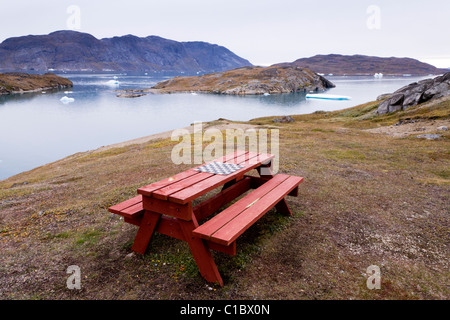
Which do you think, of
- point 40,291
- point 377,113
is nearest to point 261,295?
point 40,291

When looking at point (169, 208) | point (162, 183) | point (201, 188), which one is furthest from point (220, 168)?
point (169, 208)

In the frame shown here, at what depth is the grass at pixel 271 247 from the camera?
4.82 meters

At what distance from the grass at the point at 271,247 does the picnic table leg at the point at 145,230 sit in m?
0.19

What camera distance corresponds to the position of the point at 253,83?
123 metres

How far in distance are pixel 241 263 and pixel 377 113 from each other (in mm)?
35899

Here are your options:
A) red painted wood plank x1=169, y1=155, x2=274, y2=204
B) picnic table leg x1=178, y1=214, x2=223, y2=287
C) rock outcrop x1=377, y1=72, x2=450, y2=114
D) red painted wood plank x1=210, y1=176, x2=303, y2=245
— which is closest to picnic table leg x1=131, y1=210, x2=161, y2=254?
picnic table leg x1=178, y1=214, x2=223, y2=287

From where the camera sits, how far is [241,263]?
5.49m

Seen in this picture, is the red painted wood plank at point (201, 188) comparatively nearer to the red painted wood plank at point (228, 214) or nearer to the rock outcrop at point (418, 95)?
the red painted wood plank at point (228, 214)

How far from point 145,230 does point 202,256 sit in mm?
1448

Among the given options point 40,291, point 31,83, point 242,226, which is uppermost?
point 31,83

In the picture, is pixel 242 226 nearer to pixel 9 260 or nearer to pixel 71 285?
pixel 71 285

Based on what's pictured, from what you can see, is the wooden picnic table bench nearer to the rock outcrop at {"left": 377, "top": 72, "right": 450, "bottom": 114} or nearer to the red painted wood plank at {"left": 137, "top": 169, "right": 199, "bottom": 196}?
the red painted wood plank at {"left": 137, "top": 169, "right": 199, "bottom": 196}

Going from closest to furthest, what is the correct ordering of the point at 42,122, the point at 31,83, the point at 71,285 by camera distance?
the point at 71,285 → the point at 42,122 → the point at 31,83

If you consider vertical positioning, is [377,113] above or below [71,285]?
above
